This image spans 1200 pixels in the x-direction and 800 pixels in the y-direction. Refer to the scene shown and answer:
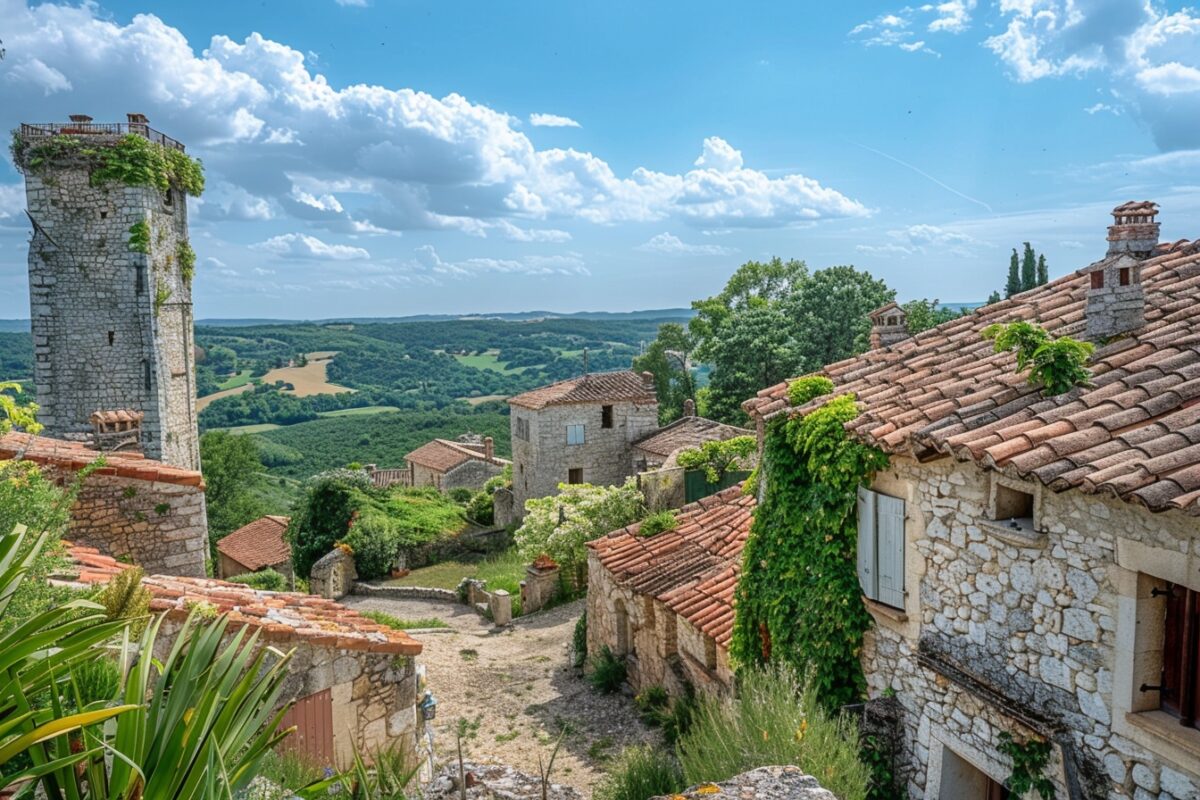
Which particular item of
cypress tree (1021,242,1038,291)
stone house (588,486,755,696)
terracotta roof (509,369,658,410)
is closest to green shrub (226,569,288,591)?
terracotta roof (509,369,658,410)

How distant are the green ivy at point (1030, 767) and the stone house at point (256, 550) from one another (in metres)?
30.2

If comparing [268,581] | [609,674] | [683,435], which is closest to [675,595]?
[609,674]

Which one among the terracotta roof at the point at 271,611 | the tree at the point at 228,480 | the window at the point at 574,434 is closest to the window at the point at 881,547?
the terracotta roof at the point at 271,611

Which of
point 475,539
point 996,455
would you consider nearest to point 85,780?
point 996,455

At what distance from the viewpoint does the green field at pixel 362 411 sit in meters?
94.8

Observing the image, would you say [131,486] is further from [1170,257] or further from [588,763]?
[1170,257]

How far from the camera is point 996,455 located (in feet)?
18.0

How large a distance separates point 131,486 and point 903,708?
31.9ft

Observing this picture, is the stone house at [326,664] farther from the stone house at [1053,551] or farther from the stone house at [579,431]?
the stone house at [579,431]

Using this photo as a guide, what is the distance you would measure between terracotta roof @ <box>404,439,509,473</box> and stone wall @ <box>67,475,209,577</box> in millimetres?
32143

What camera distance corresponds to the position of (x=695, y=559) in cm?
1302

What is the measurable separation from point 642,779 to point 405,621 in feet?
53.1

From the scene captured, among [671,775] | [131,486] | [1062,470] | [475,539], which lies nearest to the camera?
[1062,470]

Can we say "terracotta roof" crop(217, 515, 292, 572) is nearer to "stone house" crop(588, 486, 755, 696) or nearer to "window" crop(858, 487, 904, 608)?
"stone house" crop(588, 486, 755, 696)
